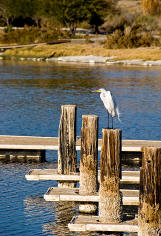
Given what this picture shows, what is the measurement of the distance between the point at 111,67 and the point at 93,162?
41479 millimetres

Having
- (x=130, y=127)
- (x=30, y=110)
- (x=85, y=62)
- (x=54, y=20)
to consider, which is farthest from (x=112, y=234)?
(x=54, y=20)

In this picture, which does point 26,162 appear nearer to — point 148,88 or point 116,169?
point 116,169

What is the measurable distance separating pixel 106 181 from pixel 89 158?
1.47m

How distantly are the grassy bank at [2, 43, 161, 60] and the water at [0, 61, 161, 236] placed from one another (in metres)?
5.61

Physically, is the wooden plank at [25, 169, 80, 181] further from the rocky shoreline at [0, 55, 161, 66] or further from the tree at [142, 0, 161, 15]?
the tree at [142, 0, 161, 15]

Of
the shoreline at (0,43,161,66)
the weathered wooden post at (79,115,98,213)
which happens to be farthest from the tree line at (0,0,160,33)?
the weathered wooden post at (79,115,98,213)

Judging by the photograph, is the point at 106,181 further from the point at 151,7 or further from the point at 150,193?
the point at 151,7

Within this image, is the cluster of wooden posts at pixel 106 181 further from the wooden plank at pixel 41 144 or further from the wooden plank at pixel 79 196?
the wooden plank at pixel 41 144

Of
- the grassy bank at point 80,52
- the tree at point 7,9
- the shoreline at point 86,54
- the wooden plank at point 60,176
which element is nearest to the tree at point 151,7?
the tree at point 7,9

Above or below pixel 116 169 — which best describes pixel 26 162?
below

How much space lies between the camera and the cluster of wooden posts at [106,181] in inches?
334

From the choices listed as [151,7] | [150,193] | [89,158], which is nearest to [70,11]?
[151,7]

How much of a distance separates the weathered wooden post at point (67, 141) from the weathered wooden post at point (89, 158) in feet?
3.49

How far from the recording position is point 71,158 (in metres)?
12.6
